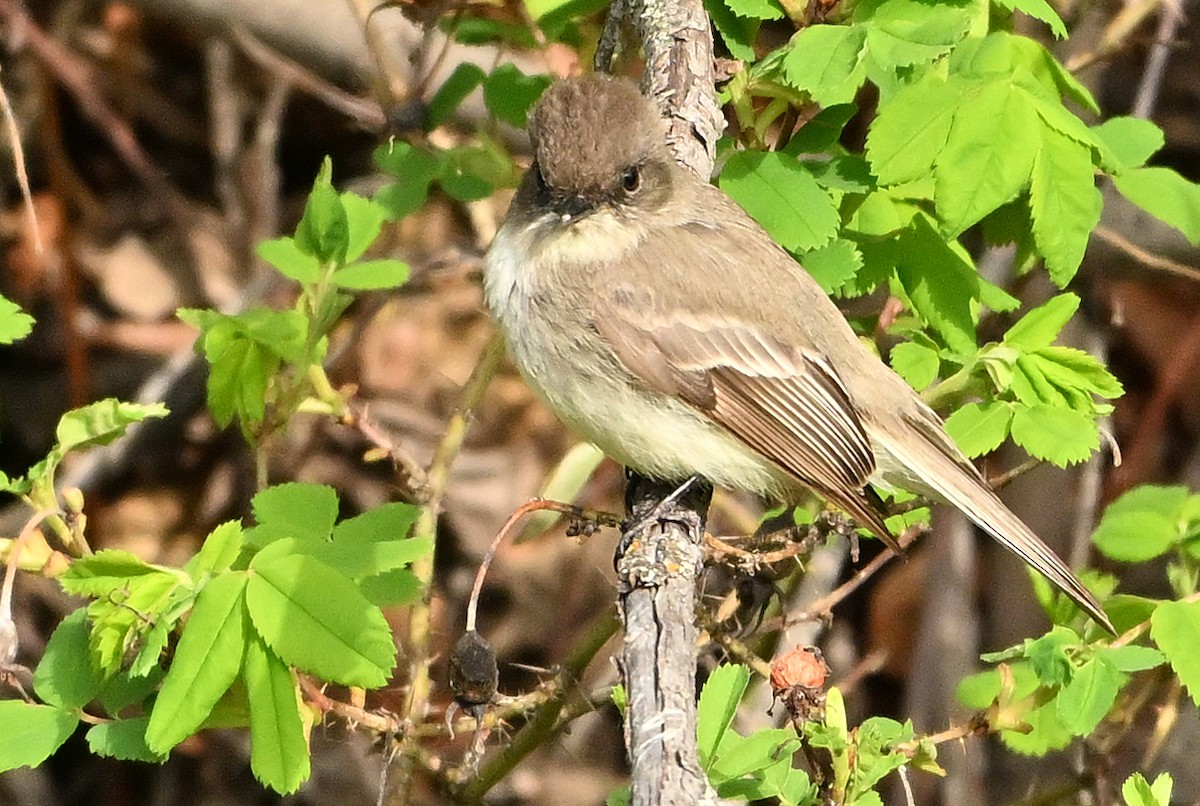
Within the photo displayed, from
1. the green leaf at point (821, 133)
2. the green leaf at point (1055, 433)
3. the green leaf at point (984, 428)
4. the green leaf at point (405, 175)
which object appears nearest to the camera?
the green leaf at point (1055, 433)

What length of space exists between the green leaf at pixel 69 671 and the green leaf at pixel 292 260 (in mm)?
798

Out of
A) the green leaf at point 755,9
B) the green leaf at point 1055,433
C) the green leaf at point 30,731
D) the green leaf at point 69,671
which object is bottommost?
the green leaf at point 30,731

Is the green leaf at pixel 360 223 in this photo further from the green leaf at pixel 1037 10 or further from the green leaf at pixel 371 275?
the green leaf at pixel 1037 10

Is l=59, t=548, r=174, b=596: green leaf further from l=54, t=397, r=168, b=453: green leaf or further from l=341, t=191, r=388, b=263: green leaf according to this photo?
l=341, t=191, r=388, b=263: green leaf

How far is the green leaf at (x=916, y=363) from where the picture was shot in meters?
2.81

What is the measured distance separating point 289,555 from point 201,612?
0.53 feet

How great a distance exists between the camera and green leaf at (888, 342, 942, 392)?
2.81 metres

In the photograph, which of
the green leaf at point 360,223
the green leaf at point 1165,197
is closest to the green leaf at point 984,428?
the green leaf at point 1165,197

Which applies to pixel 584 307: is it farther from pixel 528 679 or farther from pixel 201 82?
pixel 201 82

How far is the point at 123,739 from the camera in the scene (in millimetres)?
2455

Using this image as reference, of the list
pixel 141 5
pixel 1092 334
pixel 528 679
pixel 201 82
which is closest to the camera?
pixel 141 5

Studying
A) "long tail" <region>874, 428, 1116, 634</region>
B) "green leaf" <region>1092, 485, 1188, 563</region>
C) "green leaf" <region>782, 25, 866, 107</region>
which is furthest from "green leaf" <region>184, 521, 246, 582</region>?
"long tail" <region>874, 428, 1116, 634</region>

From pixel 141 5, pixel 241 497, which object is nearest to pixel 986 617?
pixel 241 497

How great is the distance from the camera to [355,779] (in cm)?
573
